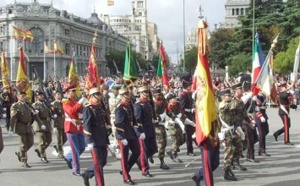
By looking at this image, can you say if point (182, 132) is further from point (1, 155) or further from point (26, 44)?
point (26, 44)

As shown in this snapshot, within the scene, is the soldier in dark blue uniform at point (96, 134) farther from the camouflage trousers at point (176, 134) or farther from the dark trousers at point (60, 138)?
the dark trousers at point (60, 138)

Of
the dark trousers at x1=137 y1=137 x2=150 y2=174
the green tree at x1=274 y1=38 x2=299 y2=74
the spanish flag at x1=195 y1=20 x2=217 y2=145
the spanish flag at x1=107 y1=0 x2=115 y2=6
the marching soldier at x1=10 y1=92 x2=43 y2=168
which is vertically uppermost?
the spanish flag at x1=107 y1=0 x2=115 y2=6

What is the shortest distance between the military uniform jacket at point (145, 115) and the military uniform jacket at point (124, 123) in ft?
1.80

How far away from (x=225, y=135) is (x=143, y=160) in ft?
5.44

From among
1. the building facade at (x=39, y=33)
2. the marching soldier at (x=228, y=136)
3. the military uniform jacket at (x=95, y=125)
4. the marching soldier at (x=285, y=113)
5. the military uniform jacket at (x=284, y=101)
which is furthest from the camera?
the building facade at (x=39, y=33)

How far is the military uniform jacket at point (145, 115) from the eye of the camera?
10.1 metres

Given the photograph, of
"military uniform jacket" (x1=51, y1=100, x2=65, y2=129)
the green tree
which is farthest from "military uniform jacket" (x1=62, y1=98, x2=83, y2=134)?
the green tree

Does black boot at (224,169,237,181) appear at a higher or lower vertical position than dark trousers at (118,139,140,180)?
lower

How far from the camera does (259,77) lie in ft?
37.2

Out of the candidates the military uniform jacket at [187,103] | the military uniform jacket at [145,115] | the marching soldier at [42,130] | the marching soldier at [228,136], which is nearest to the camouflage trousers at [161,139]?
the military uniform jacket at [145,115]

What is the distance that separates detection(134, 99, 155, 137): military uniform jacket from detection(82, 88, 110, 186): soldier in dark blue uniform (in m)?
1.29

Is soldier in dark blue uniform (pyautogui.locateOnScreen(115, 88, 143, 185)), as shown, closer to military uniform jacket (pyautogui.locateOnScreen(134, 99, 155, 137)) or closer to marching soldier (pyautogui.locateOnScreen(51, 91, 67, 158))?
military uniform jacket (pyautogui.locateOnScreen(134, 99, 155, 137))

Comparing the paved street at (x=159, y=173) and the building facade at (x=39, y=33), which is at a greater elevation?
the building facade at (x=39, y=33)

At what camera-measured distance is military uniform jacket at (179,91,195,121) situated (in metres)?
12.8
